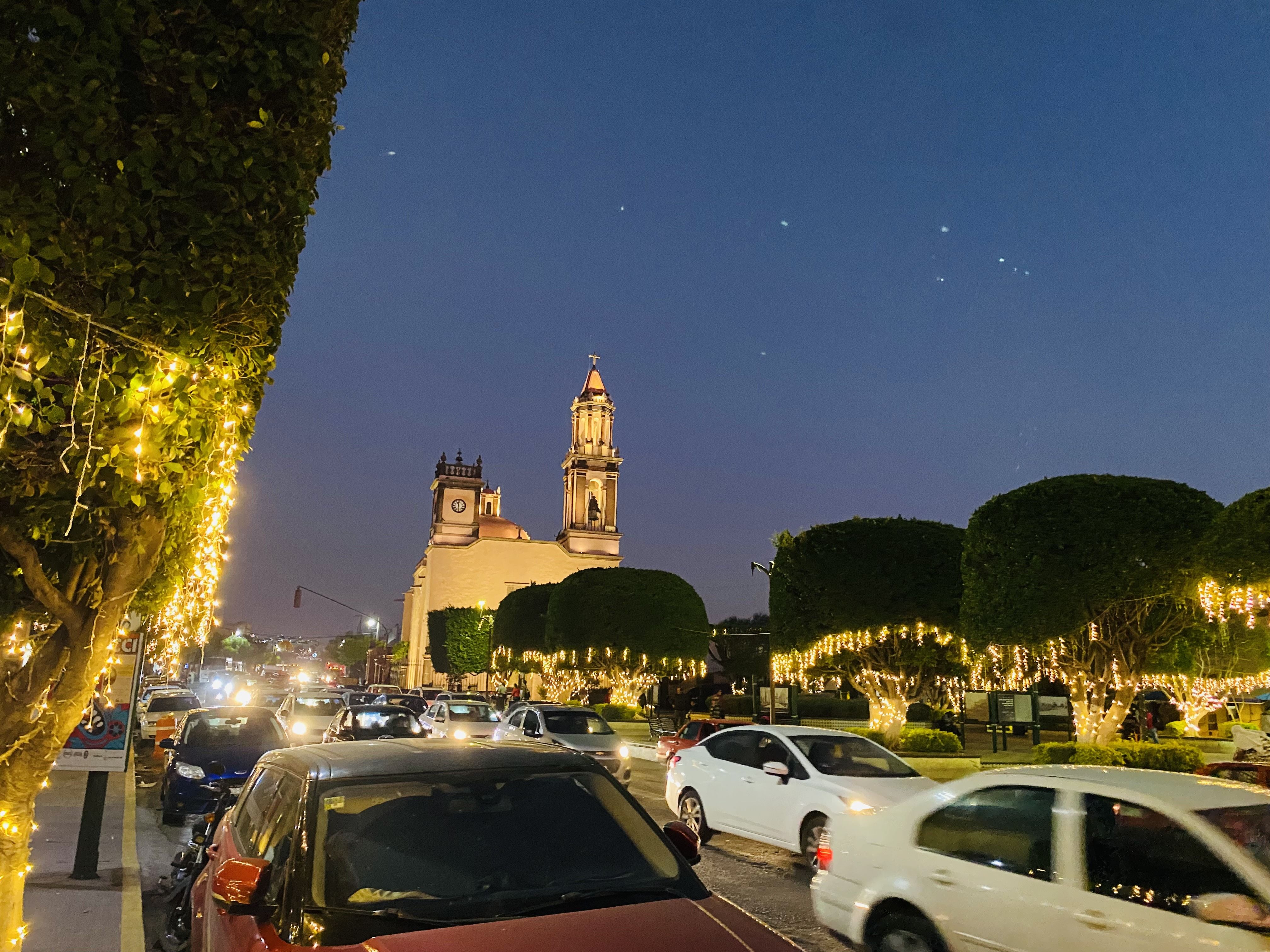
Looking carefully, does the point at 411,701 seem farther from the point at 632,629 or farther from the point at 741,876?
the point at 741,876

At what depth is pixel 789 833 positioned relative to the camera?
1054 cm

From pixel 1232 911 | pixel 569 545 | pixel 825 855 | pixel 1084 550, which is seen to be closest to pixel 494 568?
pixel 569 545

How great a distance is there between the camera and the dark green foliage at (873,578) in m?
24.8

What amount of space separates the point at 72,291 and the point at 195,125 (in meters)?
1.15

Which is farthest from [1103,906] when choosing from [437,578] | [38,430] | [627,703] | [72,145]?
[437,578]

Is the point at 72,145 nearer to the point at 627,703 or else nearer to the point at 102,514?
Result: the point at 102,514

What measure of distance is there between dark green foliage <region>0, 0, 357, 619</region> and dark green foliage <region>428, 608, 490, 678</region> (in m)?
77.9

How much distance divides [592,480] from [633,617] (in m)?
54.1

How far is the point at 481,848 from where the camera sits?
366cm

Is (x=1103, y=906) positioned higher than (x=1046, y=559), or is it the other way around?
(x=1046, y=559)

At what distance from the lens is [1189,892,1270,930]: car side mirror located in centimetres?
396

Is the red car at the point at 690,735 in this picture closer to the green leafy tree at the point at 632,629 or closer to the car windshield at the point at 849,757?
the car windshield at the point at 849,757

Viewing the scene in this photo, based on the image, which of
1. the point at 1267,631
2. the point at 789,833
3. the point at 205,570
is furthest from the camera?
the point at 1267,631

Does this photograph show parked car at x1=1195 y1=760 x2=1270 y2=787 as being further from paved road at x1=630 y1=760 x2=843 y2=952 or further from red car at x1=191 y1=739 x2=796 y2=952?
red car at x1=191 y1=739 x2=796 y2=952
